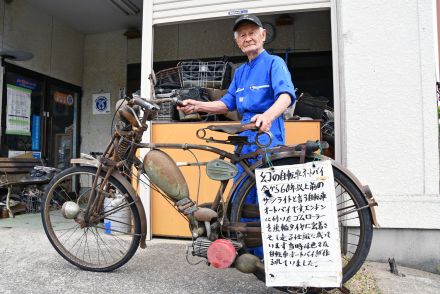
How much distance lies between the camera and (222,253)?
6.89 feet

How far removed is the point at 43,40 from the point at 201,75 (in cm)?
440

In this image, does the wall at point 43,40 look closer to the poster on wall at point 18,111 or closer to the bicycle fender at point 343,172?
the poster on wall at point 18,111

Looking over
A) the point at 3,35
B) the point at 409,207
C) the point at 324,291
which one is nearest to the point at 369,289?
the point at 324,291

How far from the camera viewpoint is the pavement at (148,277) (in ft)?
7.91

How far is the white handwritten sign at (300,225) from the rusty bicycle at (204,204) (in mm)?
105

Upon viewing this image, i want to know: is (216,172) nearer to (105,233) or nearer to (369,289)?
(369,289)

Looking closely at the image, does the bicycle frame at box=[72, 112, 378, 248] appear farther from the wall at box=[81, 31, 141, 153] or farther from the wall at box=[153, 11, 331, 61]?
the wall at box=[81, 31, 141, 153]

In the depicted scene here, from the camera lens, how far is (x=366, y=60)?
10.6ft

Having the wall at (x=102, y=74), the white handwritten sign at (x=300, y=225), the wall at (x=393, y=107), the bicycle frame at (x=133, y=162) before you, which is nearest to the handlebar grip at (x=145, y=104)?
the bicycle frame at (x=133, y=162)

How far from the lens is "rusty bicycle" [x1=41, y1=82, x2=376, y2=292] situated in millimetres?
2059

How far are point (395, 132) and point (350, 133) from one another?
15.8 inches

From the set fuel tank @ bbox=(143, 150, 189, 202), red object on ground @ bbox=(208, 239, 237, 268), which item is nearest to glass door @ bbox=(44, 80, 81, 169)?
fuel tank @ bbox=(143, 150, 189, 202)

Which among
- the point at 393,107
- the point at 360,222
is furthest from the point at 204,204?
the point at 393,107

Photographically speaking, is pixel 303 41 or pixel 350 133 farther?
pixel 303 41
